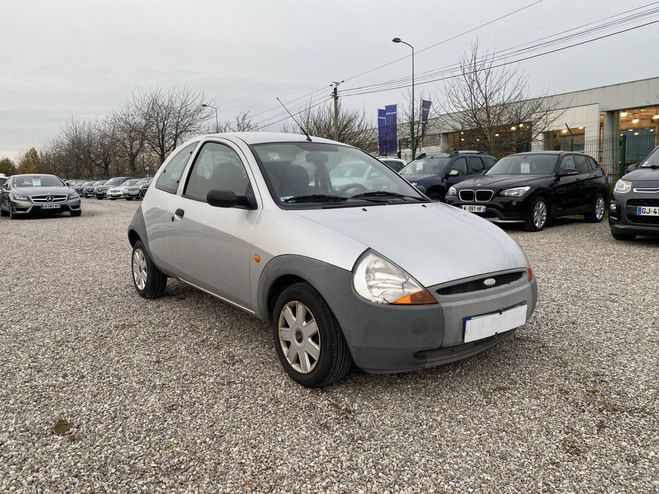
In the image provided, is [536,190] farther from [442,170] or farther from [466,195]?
[442,170]

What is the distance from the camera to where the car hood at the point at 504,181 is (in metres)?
9.49

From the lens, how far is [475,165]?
13.3m

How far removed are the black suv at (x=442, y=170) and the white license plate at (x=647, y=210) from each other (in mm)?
4742

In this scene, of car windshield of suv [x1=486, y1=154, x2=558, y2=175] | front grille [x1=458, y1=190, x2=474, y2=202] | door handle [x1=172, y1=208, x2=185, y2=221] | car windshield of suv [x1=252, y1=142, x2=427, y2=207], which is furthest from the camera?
car windshield of suv [x1=486, y1=154, x2=558, y2=175]

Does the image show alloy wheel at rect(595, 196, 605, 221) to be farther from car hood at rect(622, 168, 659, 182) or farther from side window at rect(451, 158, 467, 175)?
side window at rect(451, 158, 467, 175)

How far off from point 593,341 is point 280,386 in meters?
2.38

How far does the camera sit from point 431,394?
114 inches

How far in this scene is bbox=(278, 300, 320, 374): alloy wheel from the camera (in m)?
2.87

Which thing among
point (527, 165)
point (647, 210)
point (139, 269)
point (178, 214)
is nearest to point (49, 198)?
point (139, 269)

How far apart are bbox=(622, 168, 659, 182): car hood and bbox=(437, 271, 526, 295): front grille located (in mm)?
5674

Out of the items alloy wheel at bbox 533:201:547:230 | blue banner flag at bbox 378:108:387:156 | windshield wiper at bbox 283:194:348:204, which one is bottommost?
alloy wheel at bbox 533:201:547:230

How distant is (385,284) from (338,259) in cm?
29

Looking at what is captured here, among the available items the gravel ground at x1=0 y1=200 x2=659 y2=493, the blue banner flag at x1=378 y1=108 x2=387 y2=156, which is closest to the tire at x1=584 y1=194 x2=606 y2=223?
the gravel ground at x1=0 y1=200 x2=659 y2=493

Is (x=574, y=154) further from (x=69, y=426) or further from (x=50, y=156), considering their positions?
(x=50, y=156)
